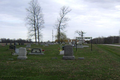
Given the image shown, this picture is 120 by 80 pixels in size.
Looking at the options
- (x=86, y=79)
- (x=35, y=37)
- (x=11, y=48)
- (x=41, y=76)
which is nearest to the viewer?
(x=86, y=79)

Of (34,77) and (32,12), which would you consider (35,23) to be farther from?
(34,77)

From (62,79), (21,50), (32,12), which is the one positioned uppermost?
(32,12)

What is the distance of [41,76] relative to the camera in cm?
680

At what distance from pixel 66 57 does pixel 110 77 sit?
5940 mm

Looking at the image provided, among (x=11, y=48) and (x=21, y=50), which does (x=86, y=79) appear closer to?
(x=21, y=50)

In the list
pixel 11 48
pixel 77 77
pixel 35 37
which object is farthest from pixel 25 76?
pixel 35 37

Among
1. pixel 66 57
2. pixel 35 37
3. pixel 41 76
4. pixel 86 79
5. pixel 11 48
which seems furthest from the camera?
Result: pixel 35 37

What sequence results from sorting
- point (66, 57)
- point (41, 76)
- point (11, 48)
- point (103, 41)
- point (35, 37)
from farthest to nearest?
point (103, 41)
point (35, 37)
point (11, 48)
point (66, 57)
point (41, 76)

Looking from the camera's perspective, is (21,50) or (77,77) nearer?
(77,77)

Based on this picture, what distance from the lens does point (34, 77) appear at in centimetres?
665

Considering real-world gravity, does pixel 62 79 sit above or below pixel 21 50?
below

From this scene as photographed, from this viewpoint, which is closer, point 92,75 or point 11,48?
point 92,75

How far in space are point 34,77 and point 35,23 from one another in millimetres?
42728

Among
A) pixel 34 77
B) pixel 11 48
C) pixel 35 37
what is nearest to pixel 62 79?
pixel 34 77
